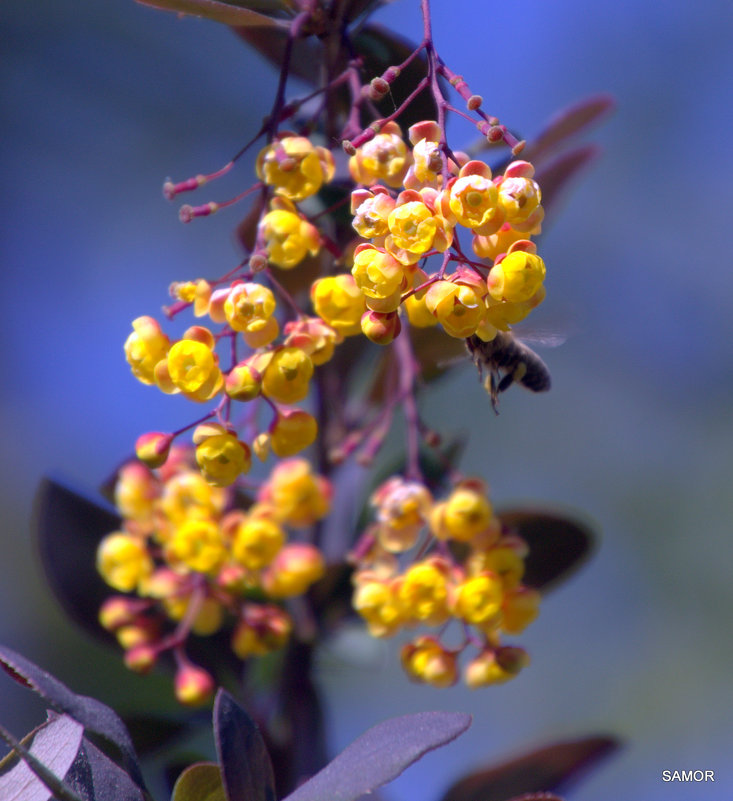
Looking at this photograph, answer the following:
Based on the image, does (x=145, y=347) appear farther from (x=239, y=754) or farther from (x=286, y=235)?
(x=239, y=754)

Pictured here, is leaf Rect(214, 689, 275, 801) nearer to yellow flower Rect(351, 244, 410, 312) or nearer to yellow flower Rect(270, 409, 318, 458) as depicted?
yellow flower Rect(270, 409, 318, 458)

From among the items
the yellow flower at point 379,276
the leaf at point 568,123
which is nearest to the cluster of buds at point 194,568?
the yellow flower at point 379,276

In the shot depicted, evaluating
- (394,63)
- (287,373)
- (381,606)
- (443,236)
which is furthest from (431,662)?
(394,63)

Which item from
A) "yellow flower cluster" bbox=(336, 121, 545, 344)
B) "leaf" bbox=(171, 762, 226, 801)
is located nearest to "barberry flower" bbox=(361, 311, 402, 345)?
"yellow flower cluster" bbox=(336, 121, 545, 344)

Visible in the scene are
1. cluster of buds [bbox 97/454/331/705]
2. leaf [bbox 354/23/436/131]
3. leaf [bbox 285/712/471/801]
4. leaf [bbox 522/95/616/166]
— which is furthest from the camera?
leaf [bbox 522/95/616/166]

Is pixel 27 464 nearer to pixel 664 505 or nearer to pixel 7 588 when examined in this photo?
pixel 7 588

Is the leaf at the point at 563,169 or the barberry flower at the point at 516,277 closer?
the barberry flower at the point at 516,277

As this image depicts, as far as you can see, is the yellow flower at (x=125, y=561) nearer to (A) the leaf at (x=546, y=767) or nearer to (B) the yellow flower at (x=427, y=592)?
(B) the yellow flower at (x=427, y=592)
